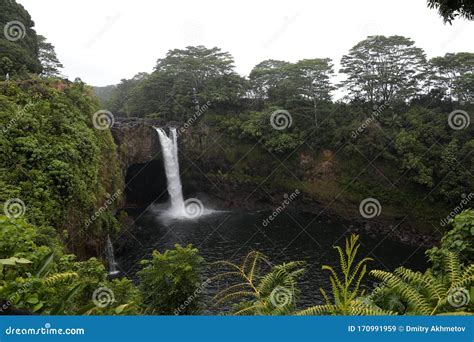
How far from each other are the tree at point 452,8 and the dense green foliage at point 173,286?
7750mm

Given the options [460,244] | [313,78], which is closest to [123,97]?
[313,78]

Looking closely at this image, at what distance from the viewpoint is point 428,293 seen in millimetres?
3746

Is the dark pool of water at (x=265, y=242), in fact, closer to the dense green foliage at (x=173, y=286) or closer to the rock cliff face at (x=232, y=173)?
the rock cliff face at (x=232, y=173)

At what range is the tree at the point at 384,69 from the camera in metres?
29.9

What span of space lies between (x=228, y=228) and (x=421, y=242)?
47.1 feet

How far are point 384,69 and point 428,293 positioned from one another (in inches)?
1227

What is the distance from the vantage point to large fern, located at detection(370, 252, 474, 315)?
10.9 feet

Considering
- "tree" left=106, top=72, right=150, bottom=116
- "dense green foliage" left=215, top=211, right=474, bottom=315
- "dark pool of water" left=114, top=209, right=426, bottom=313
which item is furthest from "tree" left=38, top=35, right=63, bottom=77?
"dense green foliage" left=215, top=211, right=474, bottom=315

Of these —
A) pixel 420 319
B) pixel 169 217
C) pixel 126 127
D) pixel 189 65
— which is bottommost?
pixel 169 217

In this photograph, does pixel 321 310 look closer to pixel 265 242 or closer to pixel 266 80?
pixel 265 242

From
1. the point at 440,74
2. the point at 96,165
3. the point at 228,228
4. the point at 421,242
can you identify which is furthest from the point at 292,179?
the point at 96,165

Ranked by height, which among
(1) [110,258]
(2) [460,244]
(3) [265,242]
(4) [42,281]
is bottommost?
(1) [110,258]

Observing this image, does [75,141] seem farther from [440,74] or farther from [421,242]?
[440,74]

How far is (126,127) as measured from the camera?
28.1 meters
